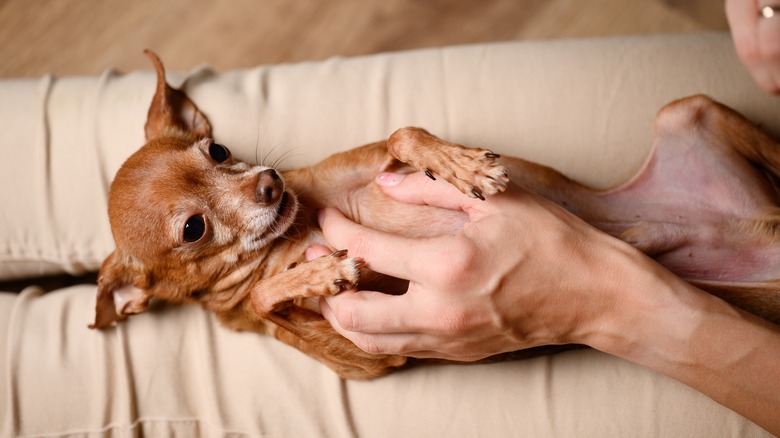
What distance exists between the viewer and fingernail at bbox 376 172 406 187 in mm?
2094

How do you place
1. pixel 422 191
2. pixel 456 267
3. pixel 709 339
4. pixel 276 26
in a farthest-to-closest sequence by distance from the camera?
pixel 276 26
pixel 422 191
pixel 709 339
pixel 456 267

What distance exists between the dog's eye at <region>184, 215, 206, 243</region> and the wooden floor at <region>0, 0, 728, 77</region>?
6.10 feet

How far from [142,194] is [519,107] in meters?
1.46

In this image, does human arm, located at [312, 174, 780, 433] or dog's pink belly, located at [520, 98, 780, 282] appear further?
dog's pink belly, located at [520, 98, 780, 282]

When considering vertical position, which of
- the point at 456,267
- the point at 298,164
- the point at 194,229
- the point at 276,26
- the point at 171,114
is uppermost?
the point at 276,26

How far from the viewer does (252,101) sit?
7.97 feet

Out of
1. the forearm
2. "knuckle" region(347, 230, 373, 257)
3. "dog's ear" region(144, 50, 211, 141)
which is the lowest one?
the forearm

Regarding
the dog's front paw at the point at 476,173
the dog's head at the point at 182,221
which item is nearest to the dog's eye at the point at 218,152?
the dog's head at the point at 182,221

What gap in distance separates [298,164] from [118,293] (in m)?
0.87

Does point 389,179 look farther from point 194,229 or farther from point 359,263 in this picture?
point 194,229

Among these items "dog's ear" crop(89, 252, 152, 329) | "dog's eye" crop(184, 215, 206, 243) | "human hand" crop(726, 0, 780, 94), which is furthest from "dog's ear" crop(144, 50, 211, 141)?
"human hand" crop(726, 0, 780, 94)

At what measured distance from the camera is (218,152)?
7.62 ft

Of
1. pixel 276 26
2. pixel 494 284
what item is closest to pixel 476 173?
pixel 494 284

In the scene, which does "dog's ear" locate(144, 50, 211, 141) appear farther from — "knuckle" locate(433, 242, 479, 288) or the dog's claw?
"knuckle" locate(433, 242, 479, 288)
